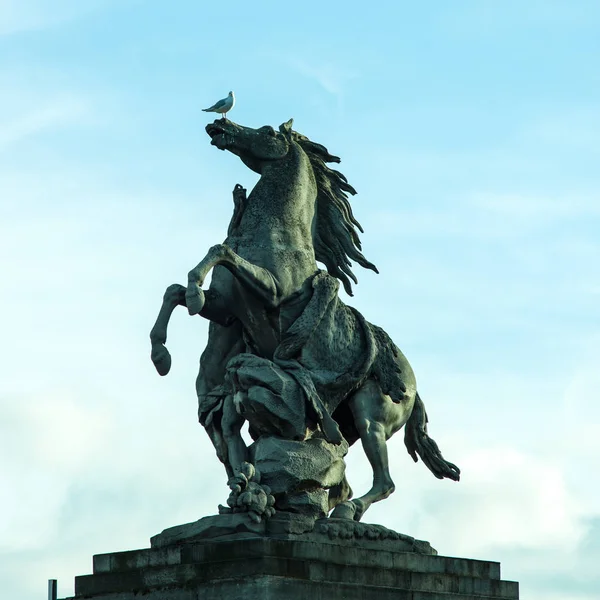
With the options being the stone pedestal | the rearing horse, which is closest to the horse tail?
the rearing horse

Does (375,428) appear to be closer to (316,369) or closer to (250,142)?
(316,369)

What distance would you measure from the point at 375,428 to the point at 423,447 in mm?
1161

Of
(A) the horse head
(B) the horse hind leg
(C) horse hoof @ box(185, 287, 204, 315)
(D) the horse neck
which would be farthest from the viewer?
(A) the horse head

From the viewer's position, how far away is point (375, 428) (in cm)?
2081

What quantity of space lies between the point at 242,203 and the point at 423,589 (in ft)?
15.0

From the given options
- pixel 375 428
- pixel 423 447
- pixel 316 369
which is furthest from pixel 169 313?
pixel 423 447

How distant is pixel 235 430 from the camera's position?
20.6 m

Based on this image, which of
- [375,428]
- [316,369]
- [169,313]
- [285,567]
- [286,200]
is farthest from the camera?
[286,200]

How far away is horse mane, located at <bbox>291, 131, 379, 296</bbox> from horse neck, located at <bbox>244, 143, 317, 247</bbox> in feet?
0.94

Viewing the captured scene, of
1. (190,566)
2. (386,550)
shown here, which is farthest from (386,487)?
(190,566)

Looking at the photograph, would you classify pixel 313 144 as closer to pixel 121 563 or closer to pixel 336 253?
pixel 336 253

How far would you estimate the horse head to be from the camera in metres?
21.3

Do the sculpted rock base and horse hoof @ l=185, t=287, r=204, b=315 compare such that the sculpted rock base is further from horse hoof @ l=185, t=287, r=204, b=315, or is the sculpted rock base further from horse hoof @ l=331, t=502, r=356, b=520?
horse hoof @ l=185, t=287, r=204, b=315

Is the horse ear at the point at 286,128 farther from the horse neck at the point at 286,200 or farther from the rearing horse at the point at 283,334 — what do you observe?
the horse neck at the point at 286,200
